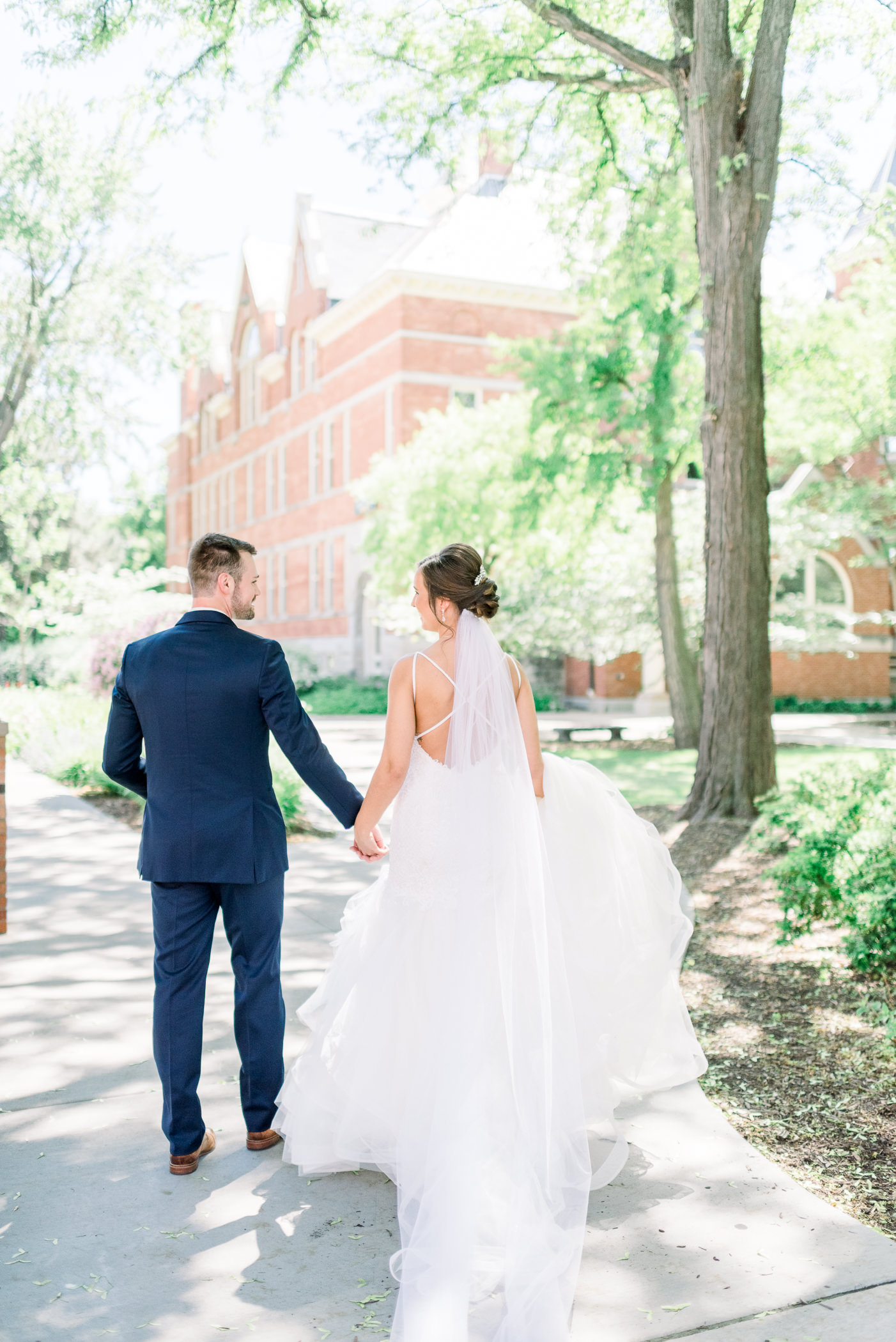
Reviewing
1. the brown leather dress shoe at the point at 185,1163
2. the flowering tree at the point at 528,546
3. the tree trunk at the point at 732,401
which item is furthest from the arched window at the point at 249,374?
the brown leather dress shoe at the point at 185,1163

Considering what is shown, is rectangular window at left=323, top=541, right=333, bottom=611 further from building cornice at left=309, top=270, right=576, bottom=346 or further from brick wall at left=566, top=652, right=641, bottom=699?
brick wall at left=566, top=652, right=641, bottom=699

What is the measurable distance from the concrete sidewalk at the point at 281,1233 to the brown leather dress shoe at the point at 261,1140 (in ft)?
0.11

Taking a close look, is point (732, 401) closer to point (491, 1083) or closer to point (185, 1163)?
point (491, 1083)

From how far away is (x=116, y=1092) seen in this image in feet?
14.2

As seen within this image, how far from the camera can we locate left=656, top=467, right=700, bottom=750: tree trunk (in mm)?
17125

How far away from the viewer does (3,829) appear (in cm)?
659

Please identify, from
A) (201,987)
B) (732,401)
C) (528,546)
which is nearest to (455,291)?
(528,546)

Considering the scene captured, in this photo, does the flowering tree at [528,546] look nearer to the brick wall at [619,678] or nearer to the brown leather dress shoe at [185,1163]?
the brick wall at [619,678]

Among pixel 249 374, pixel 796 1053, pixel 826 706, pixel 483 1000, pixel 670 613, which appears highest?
pixel 249 374

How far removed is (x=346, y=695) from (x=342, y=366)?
11105mm

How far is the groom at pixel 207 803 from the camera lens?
12.0ft

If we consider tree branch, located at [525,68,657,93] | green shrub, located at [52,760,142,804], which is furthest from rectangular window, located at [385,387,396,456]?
tree branch, located at [525,68,657,93]

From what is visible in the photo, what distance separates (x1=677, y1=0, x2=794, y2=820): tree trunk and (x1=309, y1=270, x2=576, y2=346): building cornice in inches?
836

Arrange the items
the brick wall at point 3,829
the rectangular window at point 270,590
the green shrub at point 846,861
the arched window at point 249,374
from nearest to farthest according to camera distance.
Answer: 1. the green shrub at point 846,861
2. the brick wall at point 3,829
3. the rectangular window at point 270,590
4. the arched window at point 249,374
